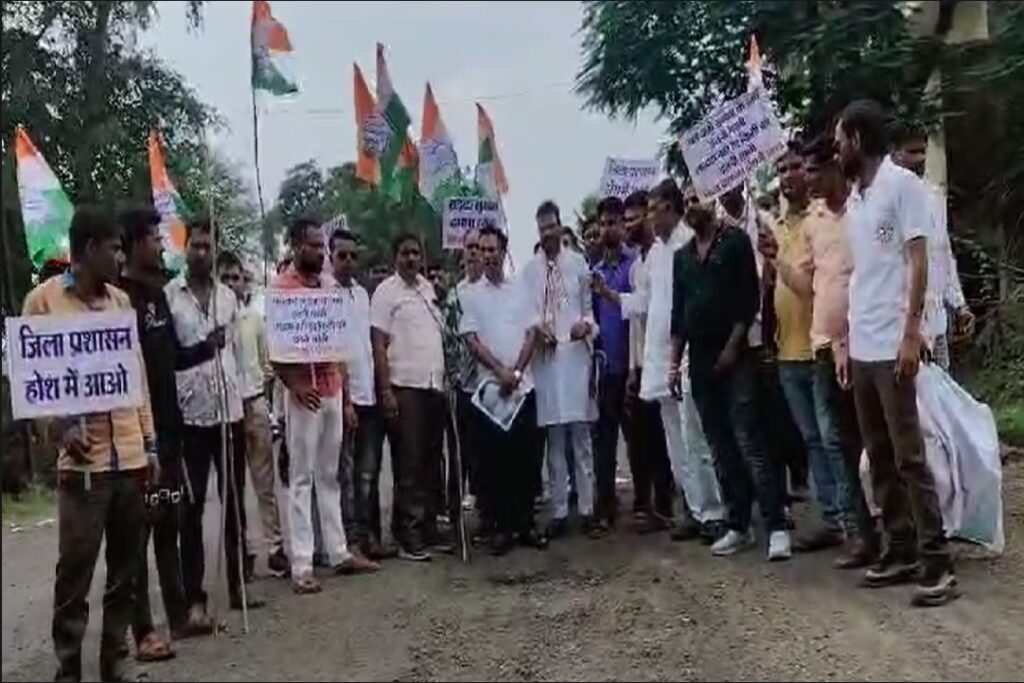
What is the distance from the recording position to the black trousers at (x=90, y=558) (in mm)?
5027

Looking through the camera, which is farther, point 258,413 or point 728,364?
point 258,413

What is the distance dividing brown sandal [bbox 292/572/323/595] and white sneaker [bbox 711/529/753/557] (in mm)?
1876

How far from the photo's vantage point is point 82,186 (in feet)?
19.8

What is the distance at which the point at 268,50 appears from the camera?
6.77m

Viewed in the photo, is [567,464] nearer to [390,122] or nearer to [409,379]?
[409,379]

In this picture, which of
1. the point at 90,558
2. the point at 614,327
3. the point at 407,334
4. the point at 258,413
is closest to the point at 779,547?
the point at 614,327

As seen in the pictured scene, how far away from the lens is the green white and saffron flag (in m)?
8.56

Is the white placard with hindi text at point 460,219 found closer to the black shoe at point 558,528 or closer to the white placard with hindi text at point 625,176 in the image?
the white placard with hindi text at point 625,176

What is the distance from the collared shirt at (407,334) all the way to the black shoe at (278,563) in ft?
3.51

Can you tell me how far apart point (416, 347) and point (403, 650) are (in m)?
2.77

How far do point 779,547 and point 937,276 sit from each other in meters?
1.42

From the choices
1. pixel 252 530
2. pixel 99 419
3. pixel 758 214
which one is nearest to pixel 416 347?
pixel 252 530

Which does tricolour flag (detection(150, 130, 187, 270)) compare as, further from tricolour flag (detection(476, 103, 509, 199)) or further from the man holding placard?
tricolour flag (detection(476, 103, 509, 199))

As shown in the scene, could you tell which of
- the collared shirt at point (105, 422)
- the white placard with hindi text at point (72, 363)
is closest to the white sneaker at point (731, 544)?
the collared shirt at point (105, 422)
